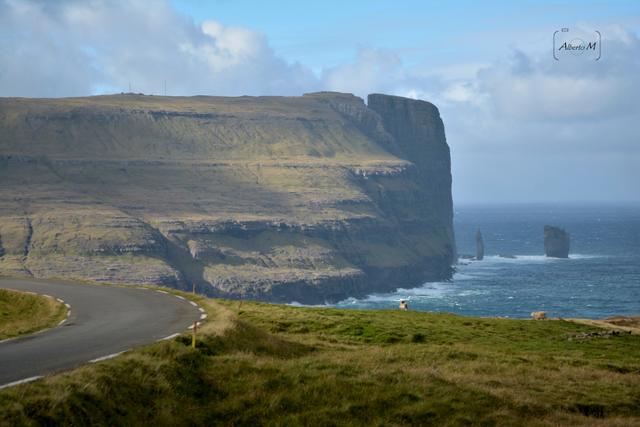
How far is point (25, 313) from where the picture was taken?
38531mm

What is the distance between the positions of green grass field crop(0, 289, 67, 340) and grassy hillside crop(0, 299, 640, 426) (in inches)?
226

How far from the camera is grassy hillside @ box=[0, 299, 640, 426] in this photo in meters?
18.8

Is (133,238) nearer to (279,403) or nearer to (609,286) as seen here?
(609,286)

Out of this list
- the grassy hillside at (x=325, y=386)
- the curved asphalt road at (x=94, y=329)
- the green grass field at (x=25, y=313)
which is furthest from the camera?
the green grass field at (x=25, y=313)

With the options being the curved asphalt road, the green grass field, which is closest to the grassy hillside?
the curved asphalt road

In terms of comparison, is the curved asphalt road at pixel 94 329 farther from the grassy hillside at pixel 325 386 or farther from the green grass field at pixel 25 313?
the grassy hillside at pixel 325 386

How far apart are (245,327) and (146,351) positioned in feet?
19.9

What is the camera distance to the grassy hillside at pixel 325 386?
61.8 ft

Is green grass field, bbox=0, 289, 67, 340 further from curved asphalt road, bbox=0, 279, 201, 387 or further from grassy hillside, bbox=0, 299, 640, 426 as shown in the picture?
grassy hillside, bbox=0, 299, 640, 426

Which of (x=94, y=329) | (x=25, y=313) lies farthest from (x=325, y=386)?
(x=25, y=313)

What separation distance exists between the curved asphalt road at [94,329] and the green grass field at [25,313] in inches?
26.7

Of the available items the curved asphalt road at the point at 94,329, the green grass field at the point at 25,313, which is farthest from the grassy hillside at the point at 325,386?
the green grass field at the point at 25,313

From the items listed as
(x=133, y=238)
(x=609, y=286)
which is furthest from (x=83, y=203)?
(x=609, y=286)

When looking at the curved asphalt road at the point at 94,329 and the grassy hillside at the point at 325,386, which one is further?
the curved asphalt road at the point at 94,329
